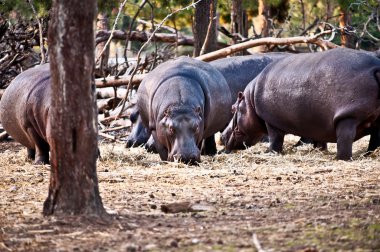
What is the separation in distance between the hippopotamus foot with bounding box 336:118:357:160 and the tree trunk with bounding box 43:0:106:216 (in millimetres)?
4354

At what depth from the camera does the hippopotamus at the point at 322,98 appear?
8.37 metres

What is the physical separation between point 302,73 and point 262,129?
177 centimetres

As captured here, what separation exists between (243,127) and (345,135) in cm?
248

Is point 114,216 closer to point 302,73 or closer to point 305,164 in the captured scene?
point 305,164

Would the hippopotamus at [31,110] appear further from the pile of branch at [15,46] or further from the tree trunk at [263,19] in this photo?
the tree trunk at [263,19]

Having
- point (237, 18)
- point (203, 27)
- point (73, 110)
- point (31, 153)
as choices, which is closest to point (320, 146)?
point (203, 27)

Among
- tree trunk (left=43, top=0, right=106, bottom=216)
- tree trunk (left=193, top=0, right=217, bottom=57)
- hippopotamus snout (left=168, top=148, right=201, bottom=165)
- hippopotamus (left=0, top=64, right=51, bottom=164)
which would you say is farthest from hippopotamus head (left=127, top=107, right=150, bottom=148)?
tree trunk (left=43, top=0, right=106, bottom=216)

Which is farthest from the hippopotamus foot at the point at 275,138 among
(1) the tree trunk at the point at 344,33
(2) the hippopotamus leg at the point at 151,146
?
(1) the tree trunk at the point at 344,33

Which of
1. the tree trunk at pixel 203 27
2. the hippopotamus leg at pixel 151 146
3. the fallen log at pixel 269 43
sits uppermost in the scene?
the tree trunk at pixel 203 27

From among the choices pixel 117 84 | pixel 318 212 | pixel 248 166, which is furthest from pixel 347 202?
pixel 117 84

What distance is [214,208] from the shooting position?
508 centimetres

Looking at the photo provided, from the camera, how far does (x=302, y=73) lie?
9.05 m

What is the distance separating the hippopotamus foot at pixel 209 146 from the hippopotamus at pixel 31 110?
2.11 m

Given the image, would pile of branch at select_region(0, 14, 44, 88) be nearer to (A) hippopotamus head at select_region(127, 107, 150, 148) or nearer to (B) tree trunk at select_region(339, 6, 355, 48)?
(A) hippopotamus head at select_region(127, 107, 150, 148)
